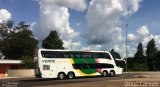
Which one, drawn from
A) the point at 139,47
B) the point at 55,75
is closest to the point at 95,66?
the point at 55,75

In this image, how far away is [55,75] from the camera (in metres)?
45.7

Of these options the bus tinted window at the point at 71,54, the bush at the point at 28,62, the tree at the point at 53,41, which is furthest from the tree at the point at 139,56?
the bus tinted window at the point at 71,54

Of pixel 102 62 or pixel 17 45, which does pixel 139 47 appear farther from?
pixel 102 62

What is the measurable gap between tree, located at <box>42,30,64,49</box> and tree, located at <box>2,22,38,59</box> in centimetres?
467

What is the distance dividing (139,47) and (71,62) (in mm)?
91499

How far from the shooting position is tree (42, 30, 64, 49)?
96675 millimetres

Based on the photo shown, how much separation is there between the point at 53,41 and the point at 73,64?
1992 inches

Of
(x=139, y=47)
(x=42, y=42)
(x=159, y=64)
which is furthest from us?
(x=139, y=47)

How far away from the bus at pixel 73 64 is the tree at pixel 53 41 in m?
46.1

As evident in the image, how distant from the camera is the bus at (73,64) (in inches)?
1743

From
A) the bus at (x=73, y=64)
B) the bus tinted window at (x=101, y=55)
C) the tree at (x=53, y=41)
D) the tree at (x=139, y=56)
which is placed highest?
the tree at (x=53, y=41)

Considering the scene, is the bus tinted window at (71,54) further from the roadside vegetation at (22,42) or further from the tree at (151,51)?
the tree at (151,51)

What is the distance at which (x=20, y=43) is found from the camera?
102 metres

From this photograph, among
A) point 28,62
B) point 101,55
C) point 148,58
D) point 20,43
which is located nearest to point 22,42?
point 20,43
